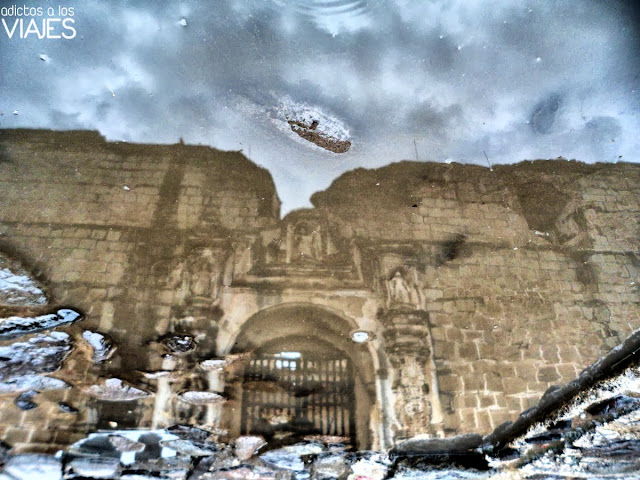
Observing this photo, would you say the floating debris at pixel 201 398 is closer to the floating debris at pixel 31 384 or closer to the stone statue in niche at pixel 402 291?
the floating debris at pixel 31 384

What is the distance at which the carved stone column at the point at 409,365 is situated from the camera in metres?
2.85

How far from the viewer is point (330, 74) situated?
11.7ft

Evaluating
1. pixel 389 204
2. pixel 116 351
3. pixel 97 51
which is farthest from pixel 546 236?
pixel 97 51

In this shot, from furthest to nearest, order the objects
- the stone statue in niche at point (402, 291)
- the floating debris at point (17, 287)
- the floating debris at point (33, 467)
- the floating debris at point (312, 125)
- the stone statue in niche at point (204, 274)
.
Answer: the floating debris at point (312, 125) → the stone statue in niche at point (402, 291) → the stone statue in niche at point (204, 274) → the floating debris at point (17, 287) → the floating debris at point (33, 467)

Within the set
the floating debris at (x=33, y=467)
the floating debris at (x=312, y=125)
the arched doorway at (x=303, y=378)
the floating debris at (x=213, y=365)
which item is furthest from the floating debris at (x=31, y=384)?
the floating debris at (x=312, y=125)

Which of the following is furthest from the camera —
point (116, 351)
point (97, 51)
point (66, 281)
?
point (97, 51)

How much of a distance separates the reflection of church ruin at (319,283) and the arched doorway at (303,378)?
13 mm

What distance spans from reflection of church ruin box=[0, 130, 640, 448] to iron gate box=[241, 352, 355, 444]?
0.01 m

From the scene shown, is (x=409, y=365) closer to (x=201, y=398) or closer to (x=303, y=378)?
(x=303, y=378)

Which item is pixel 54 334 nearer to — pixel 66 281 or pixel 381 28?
pixel 66 281

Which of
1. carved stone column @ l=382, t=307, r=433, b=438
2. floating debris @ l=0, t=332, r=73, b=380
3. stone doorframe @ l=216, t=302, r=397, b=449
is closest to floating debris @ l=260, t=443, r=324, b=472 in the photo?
stone doorframe @ l=216, t=302, r=397, b=449

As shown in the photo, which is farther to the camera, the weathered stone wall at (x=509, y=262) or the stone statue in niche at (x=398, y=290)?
the stone statue in niche at (x=398, y=290)

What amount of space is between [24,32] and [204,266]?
2.64 meters

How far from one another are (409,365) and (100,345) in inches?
88.7
